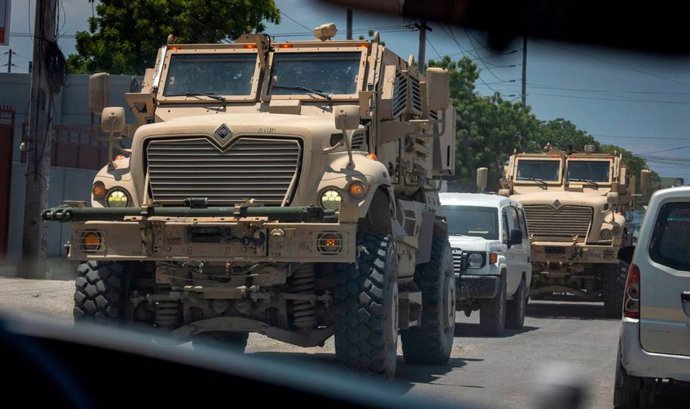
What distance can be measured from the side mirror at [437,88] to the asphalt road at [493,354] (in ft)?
8.40

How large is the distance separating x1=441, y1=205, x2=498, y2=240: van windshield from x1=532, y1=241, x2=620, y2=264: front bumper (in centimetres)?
357

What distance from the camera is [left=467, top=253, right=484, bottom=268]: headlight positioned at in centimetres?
1556

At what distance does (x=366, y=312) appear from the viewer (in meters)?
8.64

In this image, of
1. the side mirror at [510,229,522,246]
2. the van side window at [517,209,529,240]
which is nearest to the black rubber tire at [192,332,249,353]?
the side mirror at [510,229,522,246]

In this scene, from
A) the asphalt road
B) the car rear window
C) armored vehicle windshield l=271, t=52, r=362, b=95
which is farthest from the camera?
armored vehicle windshield l=271, t=52, r=362, b=95

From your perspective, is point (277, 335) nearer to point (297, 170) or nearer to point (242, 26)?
point (297, 170)

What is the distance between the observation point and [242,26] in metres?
33.1

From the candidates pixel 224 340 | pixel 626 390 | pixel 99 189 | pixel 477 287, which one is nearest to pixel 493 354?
pixel 477 287

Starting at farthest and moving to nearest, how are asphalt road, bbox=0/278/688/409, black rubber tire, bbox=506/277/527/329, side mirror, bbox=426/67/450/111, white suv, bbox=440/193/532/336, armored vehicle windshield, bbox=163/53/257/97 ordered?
black rubber tire, bbox=506/277/527/329 → white suv, bbox=440/193/532/336 → side mirror, bbox=426/67/450/111 → armored vehicle windshield, bbox=163/53/257/97 → asphalt road, bbox=0/278/688/409

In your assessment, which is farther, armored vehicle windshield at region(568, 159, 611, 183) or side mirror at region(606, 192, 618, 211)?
armored vehicle windshield at region(568, 159, 611, 183)

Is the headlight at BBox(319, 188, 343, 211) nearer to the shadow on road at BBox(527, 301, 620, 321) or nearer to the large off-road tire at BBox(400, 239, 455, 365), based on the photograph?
the large off-road tire at BBox(400, 239, 455, 365)

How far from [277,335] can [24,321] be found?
246 inches

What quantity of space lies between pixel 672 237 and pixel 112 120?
4.68m

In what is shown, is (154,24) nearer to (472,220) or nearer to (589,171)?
(589,171)
